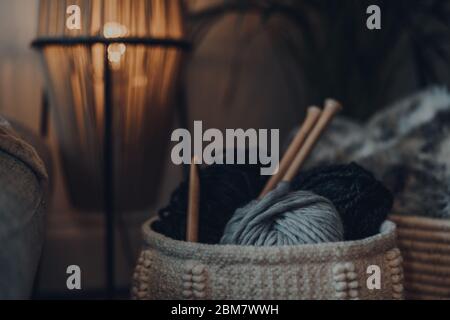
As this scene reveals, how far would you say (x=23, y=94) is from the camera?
4.73 feet

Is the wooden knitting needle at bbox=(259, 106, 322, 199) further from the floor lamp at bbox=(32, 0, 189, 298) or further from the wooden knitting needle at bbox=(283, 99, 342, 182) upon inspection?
the floor lamp at bbox=(32, 0, 189, 298)

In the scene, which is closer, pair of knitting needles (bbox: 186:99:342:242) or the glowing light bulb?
pair of knitting needles (bbox: 186:99:342:242)

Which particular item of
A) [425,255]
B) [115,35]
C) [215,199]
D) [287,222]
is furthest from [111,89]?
[425,255]

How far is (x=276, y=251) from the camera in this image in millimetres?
711

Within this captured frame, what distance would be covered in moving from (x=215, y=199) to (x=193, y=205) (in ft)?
0.15

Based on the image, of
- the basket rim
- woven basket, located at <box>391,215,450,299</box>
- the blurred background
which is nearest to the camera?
the basket rim

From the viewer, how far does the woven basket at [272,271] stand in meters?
0.72

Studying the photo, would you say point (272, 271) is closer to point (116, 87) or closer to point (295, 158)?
point (295, 158)

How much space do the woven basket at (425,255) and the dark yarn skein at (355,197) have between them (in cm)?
15

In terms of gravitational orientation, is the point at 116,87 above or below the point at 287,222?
above

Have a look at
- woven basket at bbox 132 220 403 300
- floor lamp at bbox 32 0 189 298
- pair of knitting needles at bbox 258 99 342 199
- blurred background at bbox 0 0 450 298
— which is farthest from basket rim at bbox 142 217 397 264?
blurred background at bbox 0 0 450 298

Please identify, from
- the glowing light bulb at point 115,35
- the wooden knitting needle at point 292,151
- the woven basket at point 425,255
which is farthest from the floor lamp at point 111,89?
the woven basket at point 425,255

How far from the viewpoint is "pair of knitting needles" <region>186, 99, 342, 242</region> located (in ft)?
2.57

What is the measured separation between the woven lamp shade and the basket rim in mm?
347
